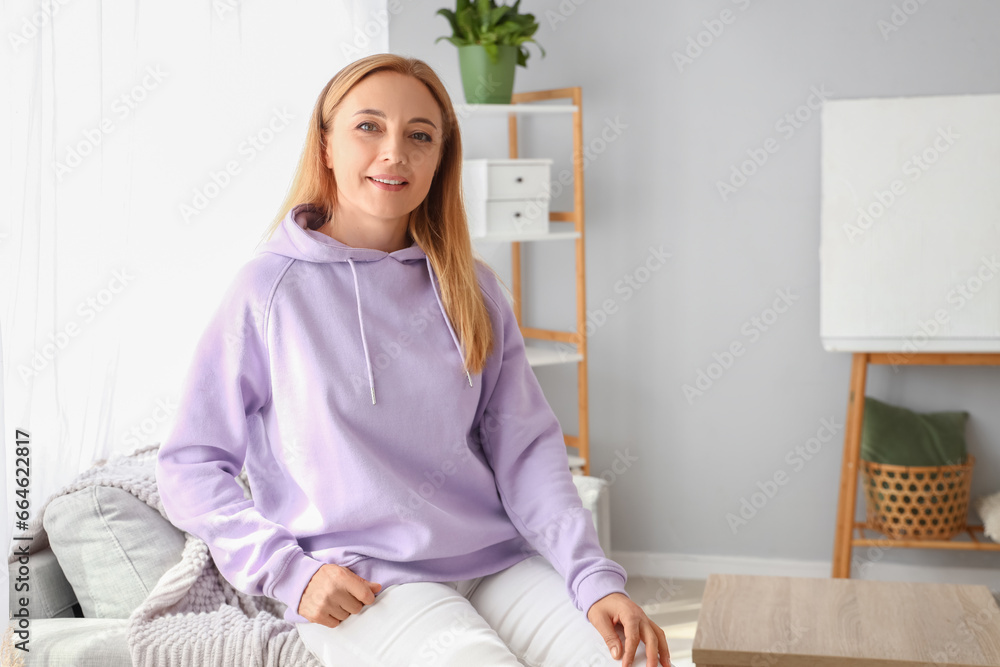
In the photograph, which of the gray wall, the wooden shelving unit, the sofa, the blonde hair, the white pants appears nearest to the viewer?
the white pants

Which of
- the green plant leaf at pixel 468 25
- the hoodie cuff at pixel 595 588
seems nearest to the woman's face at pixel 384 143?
the hoodie cuff at pixel 595 588

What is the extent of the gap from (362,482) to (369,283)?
0.27 m

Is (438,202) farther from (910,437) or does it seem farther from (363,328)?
(910,437)

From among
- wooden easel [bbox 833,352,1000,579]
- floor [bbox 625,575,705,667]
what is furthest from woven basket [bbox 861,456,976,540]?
floor [bbox 625,575,705,667]

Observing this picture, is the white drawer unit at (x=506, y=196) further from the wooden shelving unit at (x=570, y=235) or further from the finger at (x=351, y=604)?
the finger at (x=351, y=604)

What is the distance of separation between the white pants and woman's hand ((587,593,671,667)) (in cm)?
2

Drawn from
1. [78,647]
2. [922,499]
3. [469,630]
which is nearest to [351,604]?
[469,630]

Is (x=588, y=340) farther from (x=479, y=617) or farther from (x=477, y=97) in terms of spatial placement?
(x=479, y=617)

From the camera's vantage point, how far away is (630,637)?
112cm

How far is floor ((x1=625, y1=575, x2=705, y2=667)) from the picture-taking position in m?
2.50

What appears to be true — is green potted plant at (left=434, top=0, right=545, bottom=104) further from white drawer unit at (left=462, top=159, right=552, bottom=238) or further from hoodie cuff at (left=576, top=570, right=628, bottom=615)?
hoodie cuff at (left=576, top=570, right=628, bottom=615)

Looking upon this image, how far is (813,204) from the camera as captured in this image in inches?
111

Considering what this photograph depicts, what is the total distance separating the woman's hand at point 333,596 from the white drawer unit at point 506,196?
1534 millimetres

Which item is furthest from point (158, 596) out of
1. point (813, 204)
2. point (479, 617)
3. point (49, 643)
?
point (813, 204)
